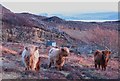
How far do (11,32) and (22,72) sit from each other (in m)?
9.58

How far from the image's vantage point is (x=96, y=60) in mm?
14070

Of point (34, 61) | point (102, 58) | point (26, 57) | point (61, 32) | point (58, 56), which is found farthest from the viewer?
point (61, 32)

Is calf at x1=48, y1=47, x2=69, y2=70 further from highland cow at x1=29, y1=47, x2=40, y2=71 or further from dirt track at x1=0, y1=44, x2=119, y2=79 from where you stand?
highland cow at x1=29, y1=47, x2=40, y2=71

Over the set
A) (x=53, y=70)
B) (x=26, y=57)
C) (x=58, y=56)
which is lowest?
(x=53, y=70)

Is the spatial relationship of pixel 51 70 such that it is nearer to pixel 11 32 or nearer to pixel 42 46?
pixel 42 46

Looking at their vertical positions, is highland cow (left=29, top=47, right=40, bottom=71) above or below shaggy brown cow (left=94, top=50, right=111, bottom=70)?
above

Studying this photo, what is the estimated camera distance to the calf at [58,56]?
40.3ft

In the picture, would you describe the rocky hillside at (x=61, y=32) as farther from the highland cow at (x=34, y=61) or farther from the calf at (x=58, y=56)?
the highland cow at (x=34, y=61)

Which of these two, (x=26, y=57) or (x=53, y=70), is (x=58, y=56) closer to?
(x=53, y=70)

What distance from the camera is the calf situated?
1230 cm

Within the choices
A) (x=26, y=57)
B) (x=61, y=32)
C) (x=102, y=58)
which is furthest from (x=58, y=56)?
(x=61, y=32)

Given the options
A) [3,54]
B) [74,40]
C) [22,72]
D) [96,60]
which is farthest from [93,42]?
[22,72]

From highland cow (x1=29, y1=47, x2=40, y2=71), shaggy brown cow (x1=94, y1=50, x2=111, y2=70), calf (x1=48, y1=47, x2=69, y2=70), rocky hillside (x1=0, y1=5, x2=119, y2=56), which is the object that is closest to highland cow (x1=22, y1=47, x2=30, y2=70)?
highland cow (x1=29, y1=47, x2=40, y2=71)

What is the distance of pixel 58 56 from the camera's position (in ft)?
40.9
